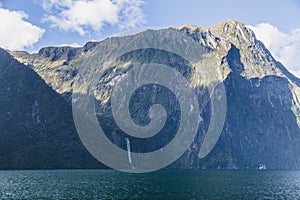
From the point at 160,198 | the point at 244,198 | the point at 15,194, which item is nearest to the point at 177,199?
the point at 160,198

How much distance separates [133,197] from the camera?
10525cm

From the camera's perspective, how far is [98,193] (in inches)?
4473

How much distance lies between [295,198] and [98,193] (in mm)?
62062

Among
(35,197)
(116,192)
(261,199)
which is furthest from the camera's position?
(116,192)

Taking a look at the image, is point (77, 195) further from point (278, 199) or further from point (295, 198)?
point (295, 198)

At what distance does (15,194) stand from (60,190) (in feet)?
53.1

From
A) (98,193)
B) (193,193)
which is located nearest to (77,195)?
(98,193)

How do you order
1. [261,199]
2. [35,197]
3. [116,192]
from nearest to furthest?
[35,197], [261,199], [116,192]

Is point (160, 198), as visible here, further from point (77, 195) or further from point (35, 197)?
point (35, 197)

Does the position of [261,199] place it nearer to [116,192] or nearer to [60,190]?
[116,192]

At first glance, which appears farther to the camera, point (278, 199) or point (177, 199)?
point (278, 199)

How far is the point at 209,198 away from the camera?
10588cm

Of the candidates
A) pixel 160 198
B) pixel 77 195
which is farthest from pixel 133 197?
pixel 77 195

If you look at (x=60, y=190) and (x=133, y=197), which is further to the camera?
(x=60, y=190)
